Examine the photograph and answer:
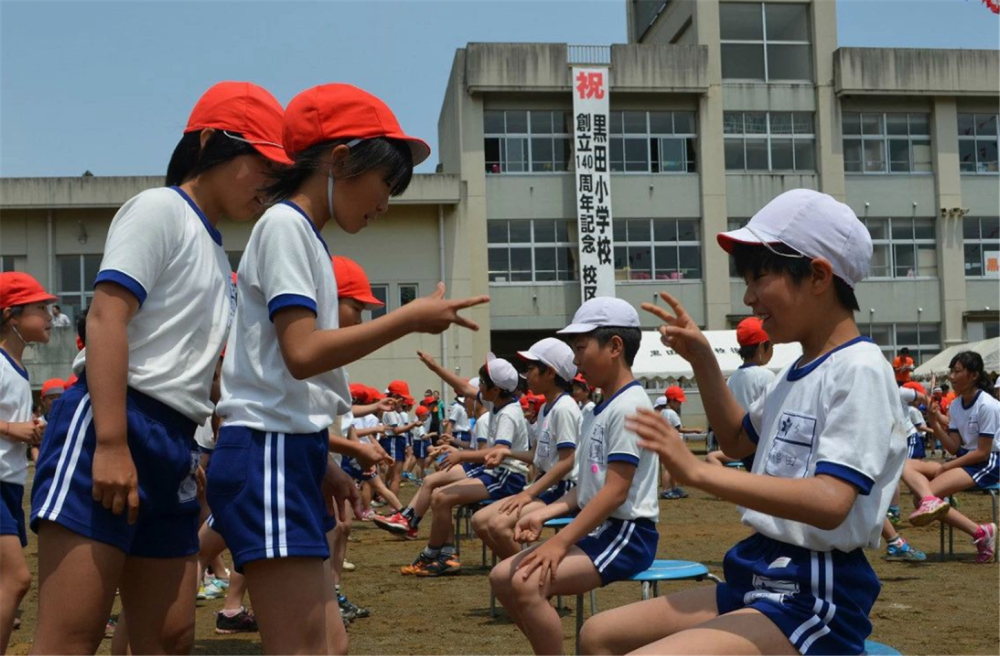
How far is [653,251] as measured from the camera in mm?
33906

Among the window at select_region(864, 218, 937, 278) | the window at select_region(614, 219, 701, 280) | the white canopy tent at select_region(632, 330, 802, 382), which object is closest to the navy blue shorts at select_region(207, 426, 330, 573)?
the white canopy tent at select_region(632, 330, 802, 382)

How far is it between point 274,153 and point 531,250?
Result: 30.6 metres

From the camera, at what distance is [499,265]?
33656mm

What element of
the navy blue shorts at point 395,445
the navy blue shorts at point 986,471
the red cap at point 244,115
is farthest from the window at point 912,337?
the red cap at point 244,115

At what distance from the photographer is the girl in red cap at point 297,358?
2.51 meters

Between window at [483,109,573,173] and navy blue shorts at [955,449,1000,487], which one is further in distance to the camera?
window at [483,109,573,173]

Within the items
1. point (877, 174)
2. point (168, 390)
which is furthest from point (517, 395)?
point (877, 174)

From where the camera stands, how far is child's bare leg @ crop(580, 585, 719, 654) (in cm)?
306

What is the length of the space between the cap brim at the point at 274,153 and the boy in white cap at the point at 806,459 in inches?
51.6

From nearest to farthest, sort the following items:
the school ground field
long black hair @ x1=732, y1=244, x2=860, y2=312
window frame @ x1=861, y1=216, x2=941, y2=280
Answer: long black hair @ x1=732, y1=244, x2=860, y2=312 < the school ground field < window frame @ x1=861, y1=216, x2=941, y2=280

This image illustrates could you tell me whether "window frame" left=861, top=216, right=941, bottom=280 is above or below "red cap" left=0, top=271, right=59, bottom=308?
above

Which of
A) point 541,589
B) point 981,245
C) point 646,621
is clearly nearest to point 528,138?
point 981,245

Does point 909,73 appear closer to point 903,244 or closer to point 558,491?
point 903,244

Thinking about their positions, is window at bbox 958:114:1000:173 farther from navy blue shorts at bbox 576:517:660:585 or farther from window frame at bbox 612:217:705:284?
navy blue shorts at bbox 576:517:660:585
